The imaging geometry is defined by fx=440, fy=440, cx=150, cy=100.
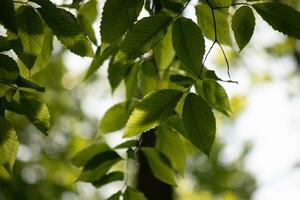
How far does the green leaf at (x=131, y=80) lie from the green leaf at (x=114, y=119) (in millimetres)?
57

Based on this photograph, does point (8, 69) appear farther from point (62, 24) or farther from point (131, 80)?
point (131, 80)

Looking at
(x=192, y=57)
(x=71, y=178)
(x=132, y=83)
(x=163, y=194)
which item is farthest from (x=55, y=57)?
(x=192, y=57)

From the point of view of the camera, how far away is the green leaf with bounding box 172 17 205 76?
3.65 feet

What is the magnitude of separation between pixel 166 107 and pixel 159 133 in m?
0.46

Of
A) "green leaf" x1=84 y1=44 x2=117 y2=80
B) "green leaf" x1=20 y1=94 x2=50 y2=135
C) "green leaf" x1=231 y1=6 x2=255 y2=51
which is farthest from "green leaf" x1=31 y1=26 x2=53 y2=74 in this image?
"green leaf" x1=231 y1=6 x2=255 y2=51

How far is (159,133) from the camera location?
5.25ft

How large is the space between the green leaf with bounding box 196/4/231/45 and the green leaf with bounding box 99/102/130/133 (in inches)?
17.2

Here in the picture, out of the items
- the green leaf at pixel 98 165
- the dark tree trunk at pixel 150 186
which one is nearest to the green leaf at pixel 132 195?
the green leaf at pixel 98 165

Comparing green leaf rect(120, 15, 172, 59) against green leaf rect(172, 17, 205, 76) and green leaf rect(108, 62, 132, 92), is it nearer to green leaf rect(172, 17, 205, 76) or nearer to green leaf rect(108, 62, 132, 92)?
green leaf rect(172, 17, 205, 76)

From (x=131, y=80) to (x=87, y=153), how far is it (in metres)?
0.33

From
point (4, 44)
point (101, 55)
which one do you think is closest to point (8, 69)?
point (4, 44)

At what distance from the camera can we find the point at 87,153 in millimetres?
1520

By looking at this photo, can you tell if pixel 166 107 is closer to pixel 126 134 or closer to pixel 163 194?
pixel 126 134

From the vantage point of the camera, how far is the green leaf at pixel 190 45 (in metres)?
1.11
